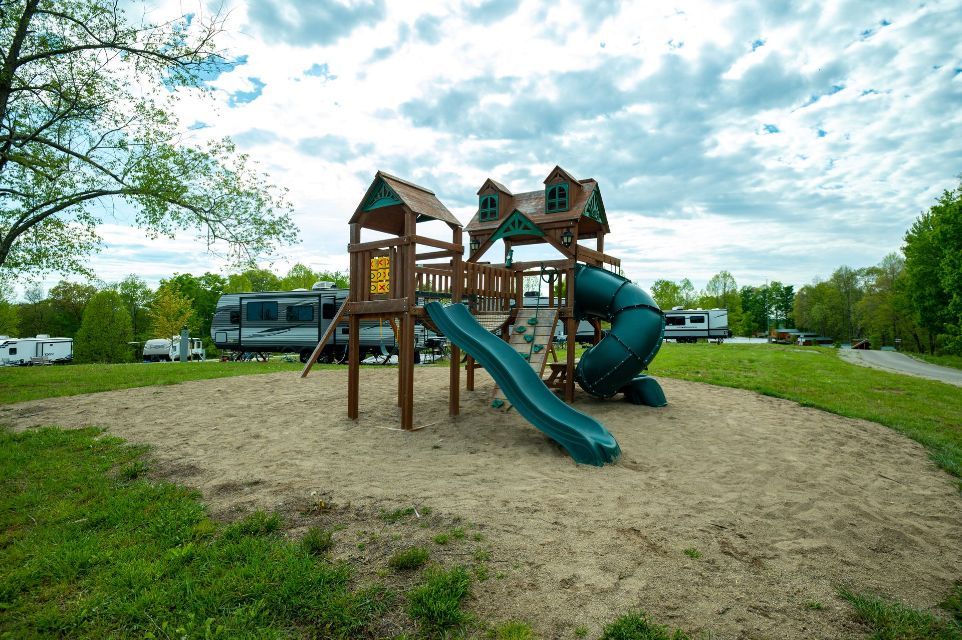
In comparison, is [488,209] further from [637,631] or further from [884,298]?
A: [884,298]

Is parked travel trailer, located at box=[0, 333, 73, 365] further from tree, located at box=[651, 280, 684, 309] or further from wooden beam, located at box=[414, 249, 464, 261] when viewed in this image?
tree, located at box=[651, 280, 684, 309]

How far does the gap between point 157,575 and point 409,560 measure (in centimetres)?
178

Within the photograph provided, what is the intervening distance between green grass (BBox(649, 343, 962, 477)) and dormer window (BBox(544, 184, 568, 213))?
649 cm

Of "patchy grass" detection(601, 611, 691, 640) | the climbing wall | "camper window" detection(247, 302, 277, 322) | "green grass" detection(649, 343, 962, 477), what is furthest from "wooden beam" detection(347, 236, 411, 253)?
"camper window" detection(247, 302, 277, 322)

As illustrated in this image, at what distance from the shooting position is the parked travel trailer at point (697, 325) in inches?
1543

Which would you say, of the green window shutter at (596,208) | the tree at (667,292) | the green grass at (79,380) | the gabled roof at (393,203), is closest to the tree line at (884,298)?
the tree at (667,292)

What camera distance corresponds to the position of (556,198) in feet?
34.4

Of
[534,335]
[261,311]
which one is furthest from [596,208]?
[261,311]

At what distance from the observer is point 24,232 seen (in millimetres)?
14484

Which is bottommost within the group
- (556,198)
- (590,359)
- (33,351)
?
(33,351)

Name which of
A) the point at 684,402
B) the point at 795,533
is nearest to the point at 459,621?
the point at 795,533

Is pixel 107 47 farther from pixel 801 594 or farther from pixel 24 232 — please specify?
pixel 801 594

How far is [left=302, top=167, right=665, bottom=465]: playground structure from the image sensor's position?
294 inches

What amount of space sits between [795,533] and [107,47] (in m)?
17.3
